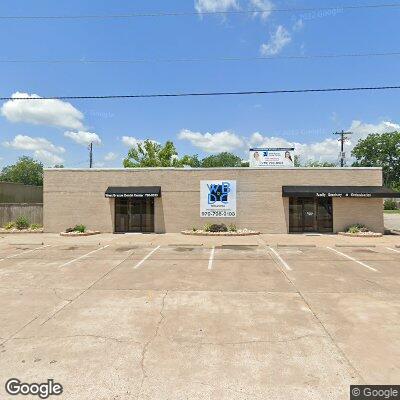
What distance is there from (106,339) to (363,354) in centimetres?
410

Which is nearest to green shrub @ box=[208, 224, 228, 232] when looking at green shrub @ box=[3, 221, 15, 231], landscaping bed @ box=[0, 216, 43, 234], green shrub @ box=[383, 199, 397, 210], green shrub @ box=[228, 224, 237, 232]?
green shrub @ box=[228, 224, 237, 232]

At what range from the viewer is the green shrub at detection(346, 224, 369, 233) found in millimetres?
20766

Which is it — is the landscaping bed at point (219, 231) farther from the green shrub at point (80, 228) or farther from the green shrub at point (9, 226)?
the green shrub at point (9, 226)

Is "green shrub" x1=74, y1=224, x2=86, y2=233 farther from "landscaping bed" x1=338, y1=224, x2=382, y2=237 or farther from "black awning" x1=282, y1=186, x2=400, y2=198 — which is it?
"landscaping bed" x1=338, y1=224, x2=382, y2=237

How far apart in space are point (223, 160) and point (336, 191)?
2913 inches

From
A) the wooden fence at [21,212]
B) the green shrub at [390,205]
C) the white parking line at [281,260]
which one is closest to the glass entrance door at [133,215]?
the wooden fence at [21,212]

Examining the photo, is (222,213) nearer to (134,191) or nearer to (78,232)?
(134,191)

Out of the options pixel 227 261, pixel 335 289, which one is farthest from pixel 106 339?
pixel 227 261

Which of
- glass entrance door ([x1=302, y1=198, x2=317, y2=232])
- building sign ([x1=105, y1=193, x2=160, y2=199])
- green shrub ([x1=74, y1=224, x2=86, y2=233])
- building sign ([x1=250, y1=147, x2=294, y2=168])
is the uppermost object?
building sign ([x1=250, y1=147, x2=294, y2=168])

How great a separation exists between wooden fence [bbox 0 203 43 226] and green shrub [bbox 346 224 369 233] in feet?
71.4

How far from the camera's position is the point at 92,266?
11.8 m

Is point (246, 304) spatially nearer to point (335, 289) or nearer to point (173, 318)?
point (173, 318)

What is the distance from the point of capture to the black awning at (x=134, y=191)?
71.7ft

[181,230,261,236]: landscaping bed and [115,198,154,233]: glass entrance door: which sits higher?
[115,198,154,233]: glass entrance door
